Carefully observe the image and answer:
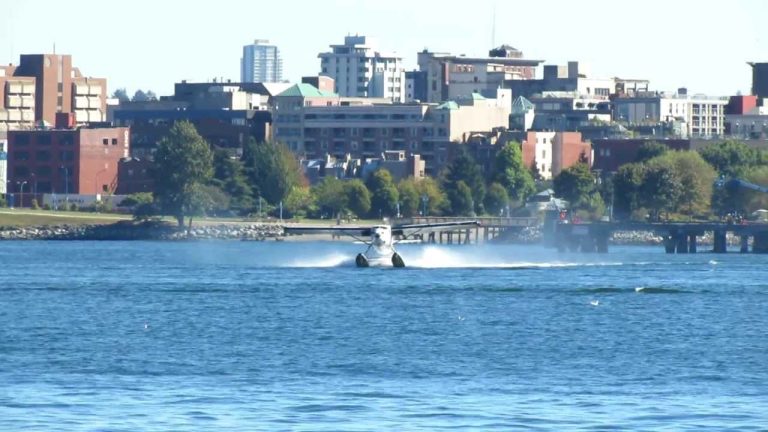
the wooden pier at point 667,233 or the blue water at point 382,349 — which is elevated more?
the wooden pier at point 667,233

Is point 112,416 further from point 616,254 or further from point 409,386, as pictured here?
point 616,254

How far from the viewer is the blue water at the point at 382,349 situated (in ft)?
198

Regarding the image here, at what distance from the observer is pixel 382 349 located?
79188 mm

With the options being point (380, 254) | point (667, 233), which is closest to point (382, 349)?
point (380, 254)

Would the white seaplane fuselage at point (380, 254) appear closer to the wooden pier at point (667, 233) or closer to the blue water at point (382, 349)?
the blue water at point (382, 349)

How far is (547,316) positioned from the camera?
96.9 meters

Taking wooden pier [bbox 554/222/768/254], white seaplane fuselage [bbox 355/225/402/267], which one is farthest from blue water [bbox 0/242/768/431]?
wooden pier [bbox 554/222/768/254]

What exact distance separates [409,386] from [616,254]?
118019 millimetres

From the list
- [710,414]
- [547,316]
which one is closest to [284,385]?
[710,414]

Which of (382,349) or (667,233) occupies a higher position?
(667,233)

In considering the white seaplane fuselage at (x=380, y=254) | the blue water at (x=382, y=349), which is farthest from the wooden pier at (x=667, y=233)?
the white seaplane fuselage at (x=380, y=254)

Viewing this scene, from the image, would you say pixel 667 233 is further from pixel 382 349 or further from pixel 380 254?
pixel 382 349

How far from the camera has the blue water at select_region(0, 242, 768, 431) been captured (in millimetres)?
60375

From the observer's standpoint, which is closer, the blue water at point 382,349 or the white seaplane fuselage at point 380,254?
the blue water at point 382,349
